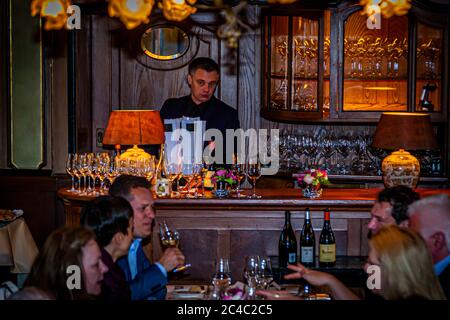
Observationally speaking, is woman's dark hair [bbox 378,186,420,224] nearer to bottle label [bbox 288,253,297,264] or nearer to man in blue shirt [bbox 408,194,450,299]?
man in blue shirt [bbox 408,194,450,299]

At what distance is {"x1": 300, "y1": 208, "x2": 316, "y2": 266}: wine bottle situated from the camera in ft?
16.6

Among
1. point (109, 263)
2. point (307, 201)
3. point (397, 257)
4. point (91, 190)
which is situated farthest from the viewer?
point (91, 190)

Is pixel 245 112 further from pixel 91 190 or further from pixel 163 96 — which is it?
pixel 91 190

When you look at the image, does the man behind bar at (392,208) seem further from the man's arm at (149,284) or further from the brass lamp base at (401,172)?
the brass lamp base at (401,172)

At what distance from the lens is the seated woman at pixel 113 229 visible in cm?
375

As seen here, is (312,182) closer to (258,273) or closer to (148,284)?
(258,273)

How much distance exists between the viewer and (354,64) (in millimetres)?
7613

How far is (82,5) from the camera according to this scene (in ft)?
25.5

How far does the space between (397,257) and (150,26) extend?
5.31 metres

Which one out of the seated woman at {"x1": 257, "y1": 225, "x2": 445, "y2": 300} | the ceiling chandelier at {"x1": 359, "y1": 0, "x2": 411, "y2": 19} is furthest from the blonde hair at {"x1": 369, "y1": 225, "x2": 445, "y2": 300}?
the ceiling chandelier at {"x1": 359, "y1": 0, "x2": 411, "y2": 19}

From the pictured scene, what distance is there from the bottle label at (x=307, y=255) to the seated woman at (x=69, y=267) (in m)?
1.86

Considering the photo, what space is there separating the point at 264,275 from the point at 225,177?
1629 mm

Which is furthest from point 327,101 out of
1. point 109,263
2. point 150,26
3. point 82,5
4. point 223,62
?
point 109,263

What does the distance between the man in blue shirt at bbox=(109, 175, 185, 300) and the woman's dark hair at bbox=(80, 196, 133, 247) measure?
1.07ft
